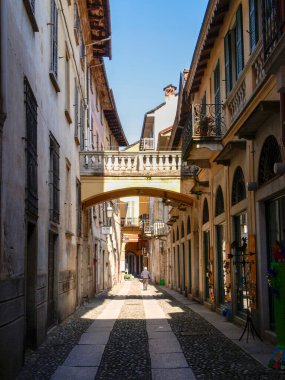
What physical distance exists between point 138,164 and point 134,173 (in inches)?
14.1

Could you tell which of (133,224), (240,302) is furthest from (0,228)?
(133,224)

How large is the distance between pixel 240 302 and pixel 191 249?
32.6ft

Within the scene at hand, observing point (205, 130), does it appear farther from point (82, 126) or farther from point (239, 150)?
point (82, 126)

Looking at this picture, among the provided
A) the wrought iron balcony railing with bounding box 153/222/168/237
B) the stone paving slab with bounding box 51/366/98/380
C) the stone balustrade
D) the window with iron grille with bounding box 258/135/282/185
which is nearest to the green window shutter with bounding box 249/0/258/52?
the window with iron grille with bounding box 258/135/282/185

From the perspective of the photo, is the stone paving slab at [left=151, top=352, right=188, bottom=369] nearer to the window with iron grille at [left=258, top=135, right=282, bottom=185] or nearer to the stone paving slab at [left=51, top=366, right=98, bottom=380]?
the stone paving slab at [left=51, top=366, right=98, bottom=380]

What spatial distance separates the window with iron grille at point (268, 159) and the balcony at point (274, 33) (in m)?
2.16

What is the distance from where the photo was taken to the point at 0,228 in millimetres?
7324

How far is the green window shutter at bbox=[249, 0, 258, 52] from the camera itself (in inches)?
459

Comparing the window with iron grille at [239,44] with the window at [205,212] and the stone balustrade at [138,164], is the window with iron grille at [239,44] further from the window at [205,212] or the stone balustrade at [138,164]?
the stone balustrade at [138,164]

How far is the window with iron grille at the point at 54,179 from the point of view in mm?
13141

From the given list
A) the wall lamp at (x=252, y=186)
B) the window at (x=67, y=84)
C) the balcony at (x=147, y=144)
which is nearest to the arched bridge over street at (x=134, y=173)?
the window at (x=67, y=84)

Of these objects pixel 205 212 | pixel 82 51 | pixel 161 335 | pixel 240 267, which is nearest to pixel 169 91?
pixel 82 51

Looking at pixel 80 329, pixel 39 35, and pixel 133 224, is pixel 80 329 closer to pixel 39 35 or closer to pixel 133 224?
pixel 39 35

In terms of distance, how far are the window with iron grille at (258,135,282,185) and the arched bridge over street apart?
945 cm
